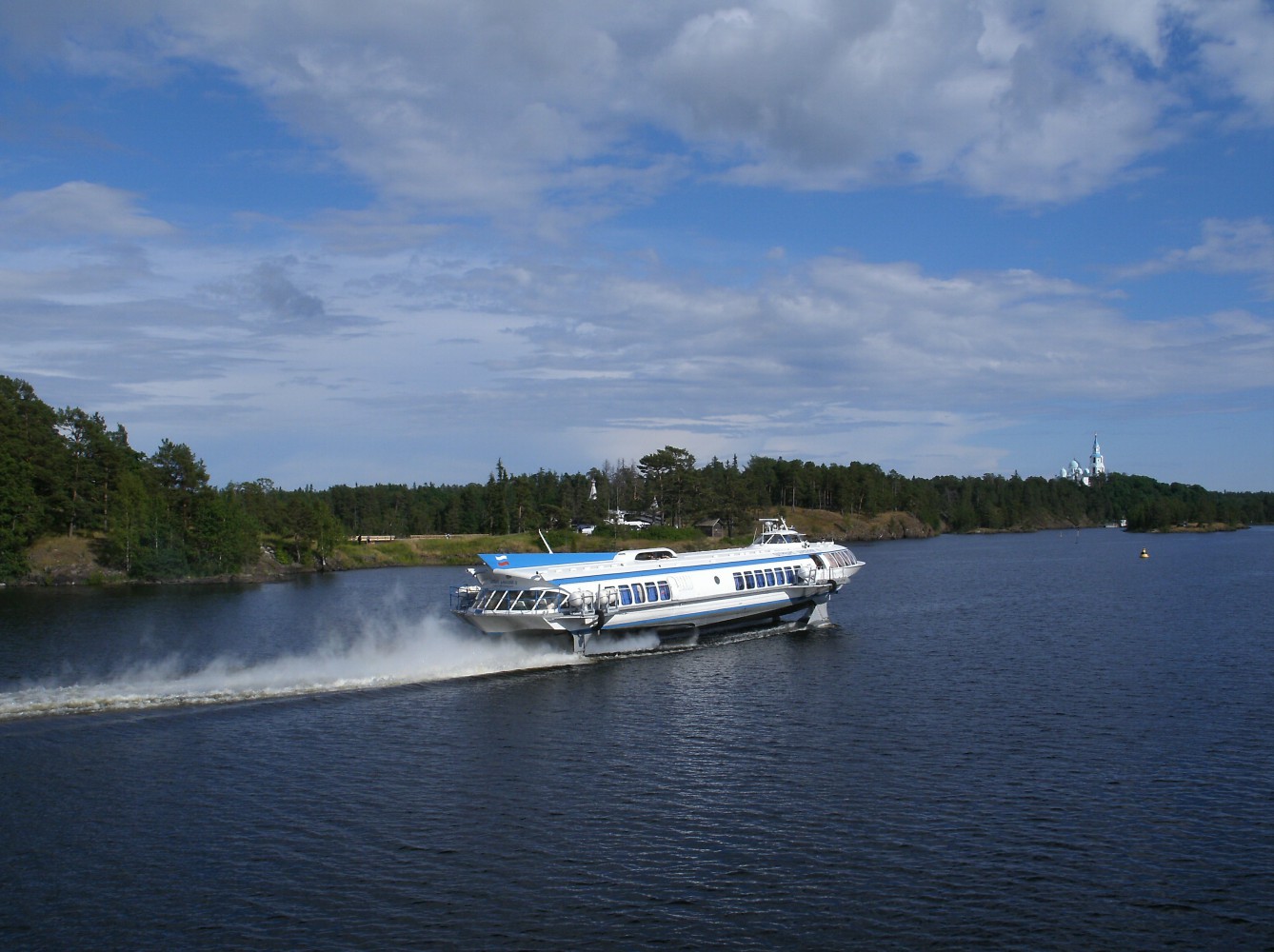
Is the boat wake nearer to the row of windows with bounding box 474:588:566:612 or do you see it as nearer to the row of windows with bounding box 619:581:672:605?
the row of windows with bounding box 474:588:566:612

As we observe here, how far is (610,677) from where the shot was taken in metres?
48.2

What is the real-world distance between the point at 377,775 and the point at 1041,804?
20704mm

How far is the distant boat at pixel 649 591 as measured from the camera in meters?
50.8

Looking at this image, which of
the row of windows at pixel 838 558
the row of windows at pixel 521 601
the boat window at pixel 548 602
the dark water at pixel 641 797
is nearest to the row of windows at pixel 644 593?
the dark water at pixel 641 797

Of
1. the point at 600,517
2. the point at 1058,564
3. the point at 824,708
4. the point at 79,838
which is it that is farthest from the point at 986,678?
the point at 600,517

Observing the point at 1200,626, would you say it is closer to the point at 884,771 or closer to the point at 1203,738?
the point at 1203,738

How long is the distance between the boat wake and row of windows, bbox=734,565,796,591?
524 inches

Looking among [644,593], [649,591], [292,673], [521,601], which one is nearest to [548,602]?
[521,601]

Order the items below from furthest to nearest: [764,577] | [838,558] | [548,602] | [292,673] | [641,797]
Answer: [838,558] < [764,577] < [548,602] < [292,673] < [641,797]

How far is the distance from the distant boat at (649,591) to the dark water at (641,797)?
230cm

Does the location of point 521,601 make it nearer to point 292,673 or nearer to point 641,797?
point 292,673

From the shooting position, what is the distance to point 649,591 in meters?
55.4

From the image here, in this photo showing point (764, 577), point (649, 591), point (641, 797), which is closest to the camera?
point (641, 797)

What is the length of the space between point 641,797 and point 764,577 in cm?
3367
